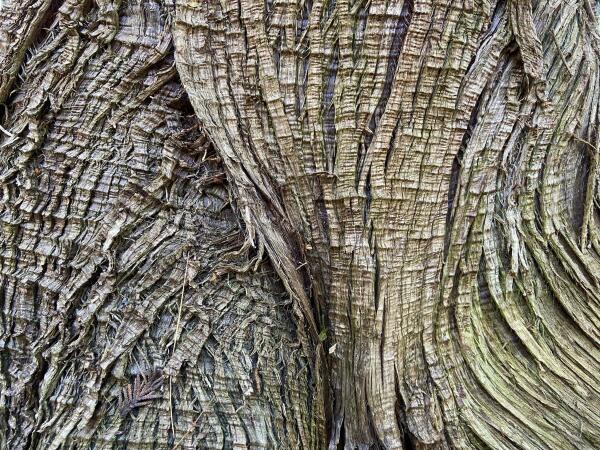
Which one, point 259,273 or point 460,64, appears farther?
point 259,273

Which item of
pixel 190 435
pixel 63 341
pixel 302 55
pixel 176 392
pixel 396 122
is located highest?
pixel 302 55

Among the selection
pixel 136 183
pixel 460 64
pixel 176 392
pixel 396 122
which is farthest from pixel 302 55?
pixel 176 392

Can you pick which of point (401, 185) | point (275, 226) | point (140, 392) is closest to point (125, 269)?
point (140, 392)

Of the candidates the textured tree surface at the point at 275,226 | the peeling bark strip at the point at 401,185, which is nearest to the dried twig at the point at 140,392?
the textured tree surface at the point at 275,226

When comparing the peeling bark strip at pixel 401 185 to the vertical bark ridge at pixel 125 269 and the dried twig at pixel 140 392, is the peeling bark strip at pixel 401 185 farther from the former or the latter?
the dried twig at pixel 140 392

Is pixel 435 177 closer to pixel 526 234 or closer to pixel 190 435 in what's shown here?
pixel 526 234

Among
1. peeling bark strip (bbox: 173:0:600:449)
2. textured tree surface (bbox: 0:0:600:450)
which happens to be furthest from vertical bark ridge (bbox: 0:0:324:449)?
peeling bark strip (bbox: 173:0:600:449)

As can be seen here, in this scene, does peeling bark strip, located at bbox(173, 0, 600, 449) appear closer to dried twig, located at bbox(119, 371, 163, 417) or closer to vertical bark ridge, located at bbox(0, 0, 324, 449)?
vertical bark ridge, located at bbox(0, 0, 324, 449)
